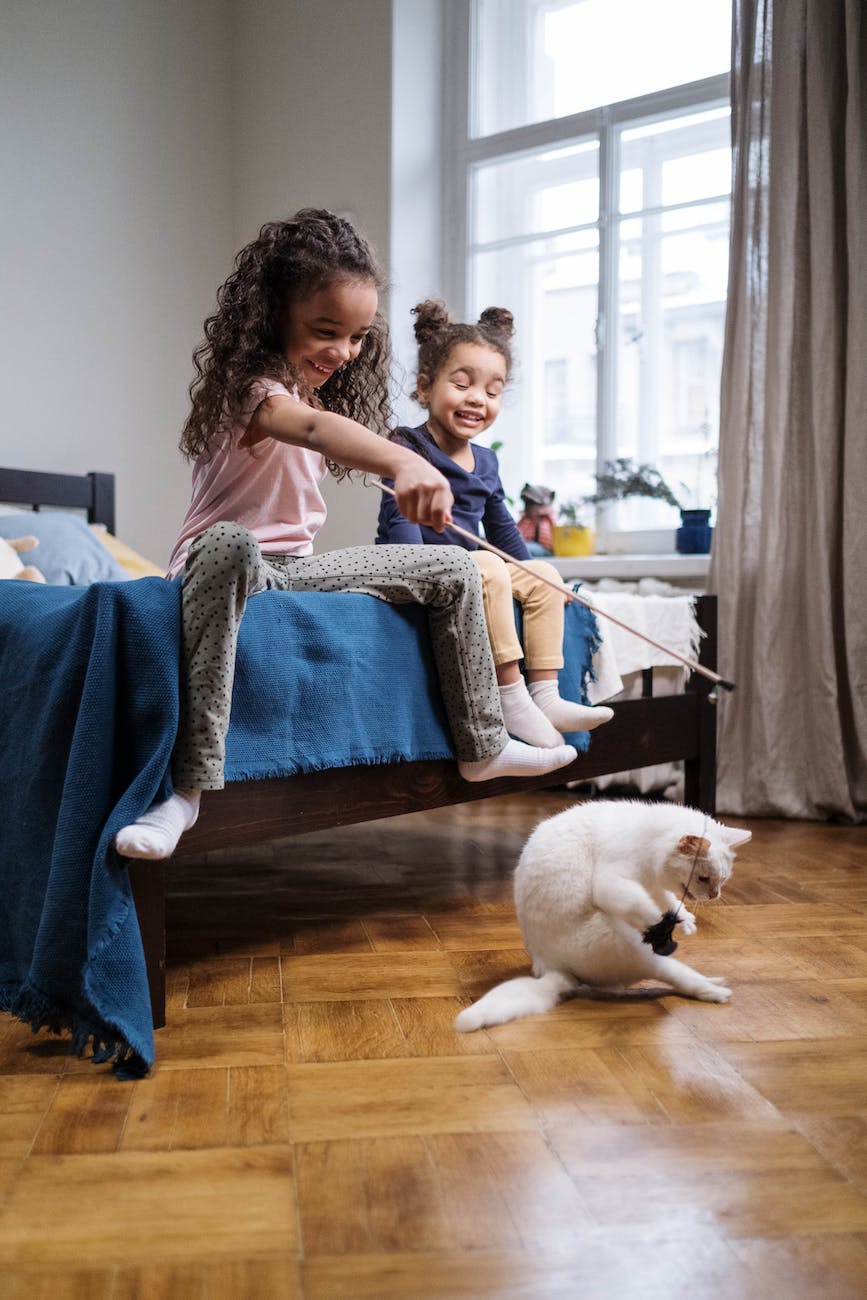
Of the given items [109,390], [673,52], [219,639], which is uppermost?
[673,52]

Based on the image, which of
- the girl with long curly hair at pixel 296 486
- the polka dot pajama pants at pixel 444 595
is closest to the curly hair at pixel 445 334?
the girl with long curly hair at pixel 296 486

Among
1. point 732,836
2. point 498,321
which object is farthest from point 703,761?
point 732,836

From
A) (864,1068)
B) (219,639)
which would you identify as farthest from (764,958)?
(219,639)

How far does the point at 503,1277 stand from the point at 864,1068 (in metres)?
0.57

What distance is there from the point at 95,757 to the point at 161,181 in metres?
2.96

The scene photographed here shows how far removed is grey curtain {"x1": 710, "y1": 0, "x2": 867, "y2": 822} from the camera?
277cm

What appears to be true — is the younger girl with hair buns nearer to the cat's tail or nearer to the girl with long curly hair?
the girl with long curly hair

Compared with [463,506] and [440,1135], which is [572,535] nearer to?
[463,506]

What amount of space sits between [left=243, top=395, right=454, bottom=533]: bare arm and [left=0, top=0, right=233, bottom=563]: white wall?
6.65ft

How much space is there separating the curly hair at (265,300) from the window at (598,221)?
5.42 feet

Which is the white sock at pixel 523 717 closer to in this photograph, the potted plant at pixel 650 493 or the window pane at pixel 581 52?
the potted plant at pixel 650 493

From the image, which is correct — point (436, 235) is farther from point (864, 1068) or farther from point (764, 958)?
point (864, 1068)

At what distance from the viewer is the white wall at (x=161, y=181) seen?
10.9 ft

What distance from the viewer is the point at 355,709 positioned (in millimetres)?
1611
